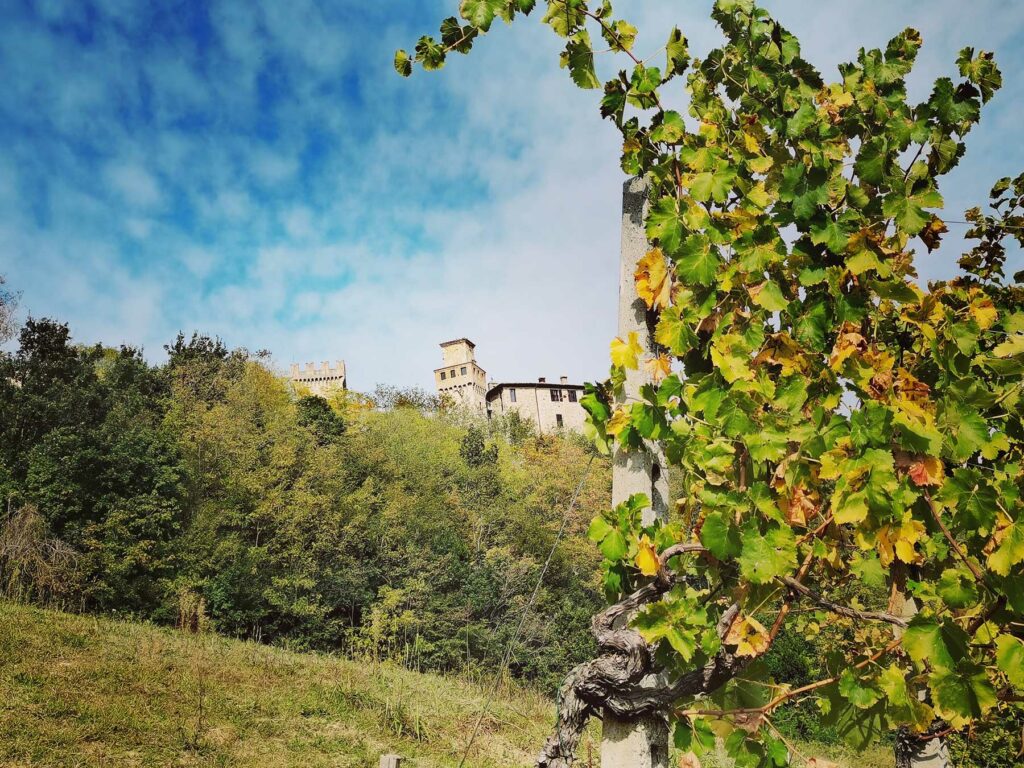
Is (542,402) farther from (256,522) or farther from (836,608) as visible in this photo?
(836,608)

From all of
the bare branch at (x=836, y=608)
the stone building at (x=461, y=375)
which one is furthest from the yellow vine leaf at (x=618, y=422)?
the stone building at (x=461, y=375)

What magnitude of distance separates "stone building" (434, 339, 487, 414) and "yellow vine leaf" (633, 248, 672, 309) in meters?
69.1

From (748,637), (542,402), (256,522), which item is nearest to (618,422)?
(748,637)

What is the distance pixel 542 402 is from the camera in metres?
69.3

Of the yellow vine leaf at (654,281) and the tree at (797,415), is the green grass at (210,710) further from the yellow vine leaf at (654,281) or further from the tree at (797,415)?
the yellow vine leaf at (654,281)

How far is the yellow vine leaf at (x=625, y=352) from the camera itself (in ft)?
6.53

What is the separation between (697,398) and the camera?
188cm

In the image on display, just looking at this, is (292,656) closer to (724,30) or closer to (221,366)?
(724,30)

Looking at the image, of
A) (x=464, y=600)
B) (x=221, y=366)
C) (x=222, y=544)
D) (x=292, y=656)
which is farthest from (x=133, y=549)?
(x=221, y=366)

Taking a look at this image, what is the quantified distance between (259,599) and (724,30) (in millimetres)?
21291

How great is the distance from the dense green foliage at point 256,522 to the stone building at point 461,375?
41.6 m

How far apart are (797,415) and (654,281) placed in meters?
0.64

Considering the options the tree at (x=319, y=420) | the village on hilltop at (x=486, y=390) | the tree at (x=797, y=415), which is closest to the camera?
the tree at (x=797, y=415)

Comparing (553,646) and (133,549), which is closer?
(133,549)
